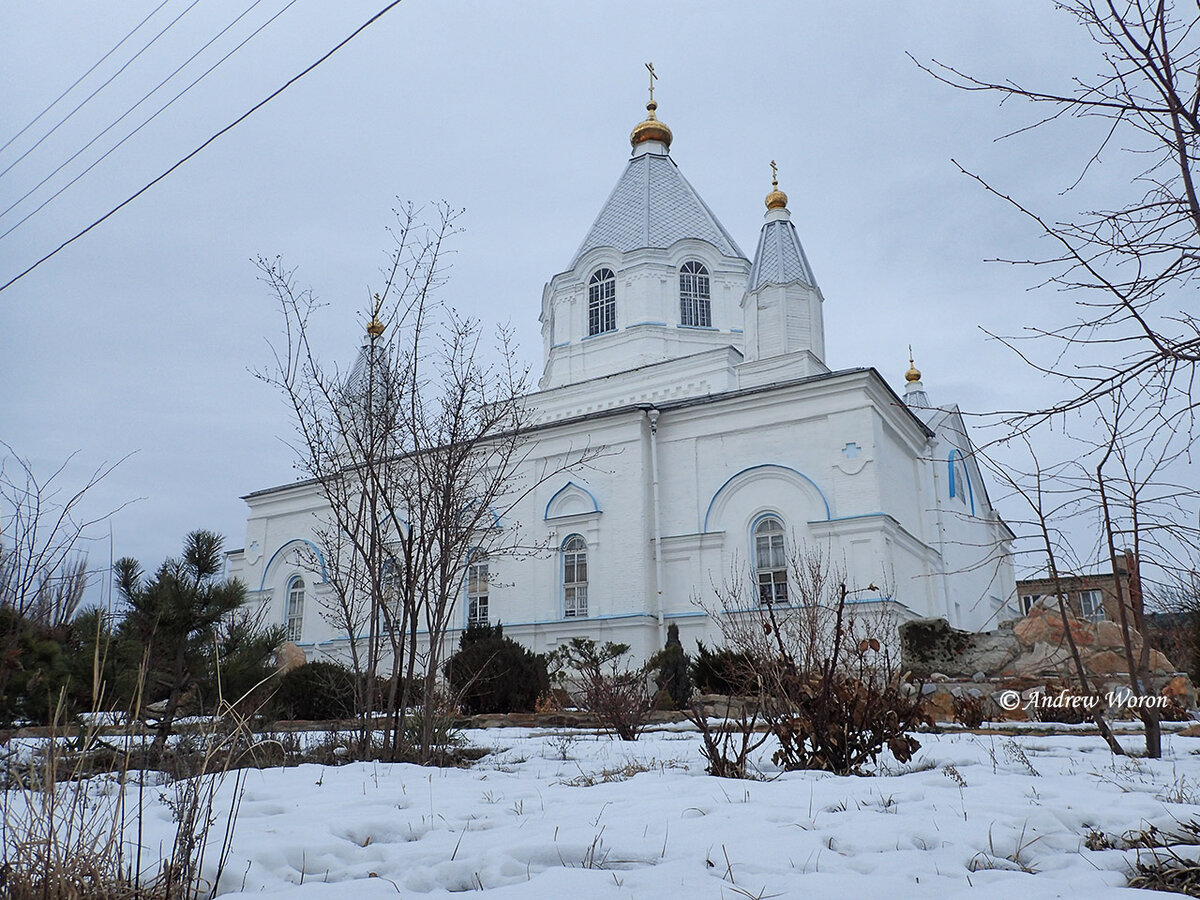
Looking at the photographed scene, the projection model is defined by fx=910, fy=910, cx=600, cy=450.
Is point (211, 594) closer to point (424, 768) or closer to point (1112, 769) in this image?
point (424, 768)

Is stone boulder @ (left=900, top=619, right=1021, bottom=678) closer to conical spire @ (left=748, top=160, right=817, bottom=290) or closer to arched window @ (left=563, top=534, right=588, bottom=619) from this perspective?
arched window @ (left=563, top=534, right=588, bottom=619)

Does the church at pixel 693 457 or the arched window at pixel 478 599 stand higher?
the church at pixel 693 457

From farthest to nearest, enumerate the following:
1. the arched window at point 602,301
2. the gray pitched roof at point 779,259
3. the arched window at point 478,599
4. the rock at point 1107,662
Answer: the arched window at point 602,301 < the arched window at point 478,599 < the gray pitched roof at point 779,259 < the rock at point 1107,662

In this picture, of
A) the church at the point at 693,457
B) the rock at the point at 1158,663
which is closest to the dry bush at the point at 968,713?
the rock at the point at 1158,663

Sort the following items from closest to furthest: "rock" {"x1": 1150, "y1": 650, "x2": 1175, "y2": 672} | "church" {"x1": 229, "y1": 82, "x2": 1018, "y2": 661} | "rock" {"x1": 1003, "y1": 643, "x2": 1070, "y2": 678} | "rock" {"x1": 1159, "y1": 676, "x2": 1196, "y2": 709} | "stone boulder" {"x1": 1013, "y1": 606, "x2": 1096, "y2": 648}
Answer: "rock" {"x1": 1159, "y1": 676, "x2": 1196, "y2": 709} → "rock" {"x1": 1150, "y1": 650, "x2": 1175, "y2": 672} → "rock" {"x1": 1003, "y1": 643, "x2": 1070, "y2": 678} → "stone boulder" {"x1": 1013, "y1": 606, "x2": 1096, "y2": 648} → "church" {"x1": 229, "y1": 82, "x2": 1018, "y2": 661}

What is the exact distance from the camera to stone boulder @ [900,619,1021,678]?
1280cm

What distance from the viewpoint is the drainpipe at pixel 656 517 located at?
1789cm

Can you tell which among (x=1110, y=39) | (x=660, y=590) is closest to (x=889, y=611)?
(x=660, y=590)

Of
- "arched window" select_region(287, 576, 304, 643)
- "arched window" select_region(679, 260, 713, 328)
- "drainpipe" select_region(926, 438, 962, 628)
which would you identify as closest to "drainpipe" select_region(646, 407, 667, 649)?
"arched window" select_region(679, 260, 713, 328)

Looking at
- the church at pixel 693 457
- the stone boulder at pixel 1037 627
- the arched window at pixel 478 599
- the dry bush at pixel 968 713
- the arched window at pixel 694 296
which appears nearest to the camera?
the dry bush at pixel 968 713

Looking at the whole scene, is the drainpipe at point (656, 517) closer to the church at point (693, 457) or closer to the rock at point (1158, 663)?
the church at point (693, 457)

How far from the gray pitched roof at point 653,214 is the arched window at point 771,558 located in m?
7.50

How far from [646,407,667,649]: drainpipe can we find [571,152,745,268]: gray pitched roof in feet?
16.2

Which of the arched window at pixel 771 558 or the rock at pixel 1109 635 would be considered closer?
the rock at pixel 1109 635
